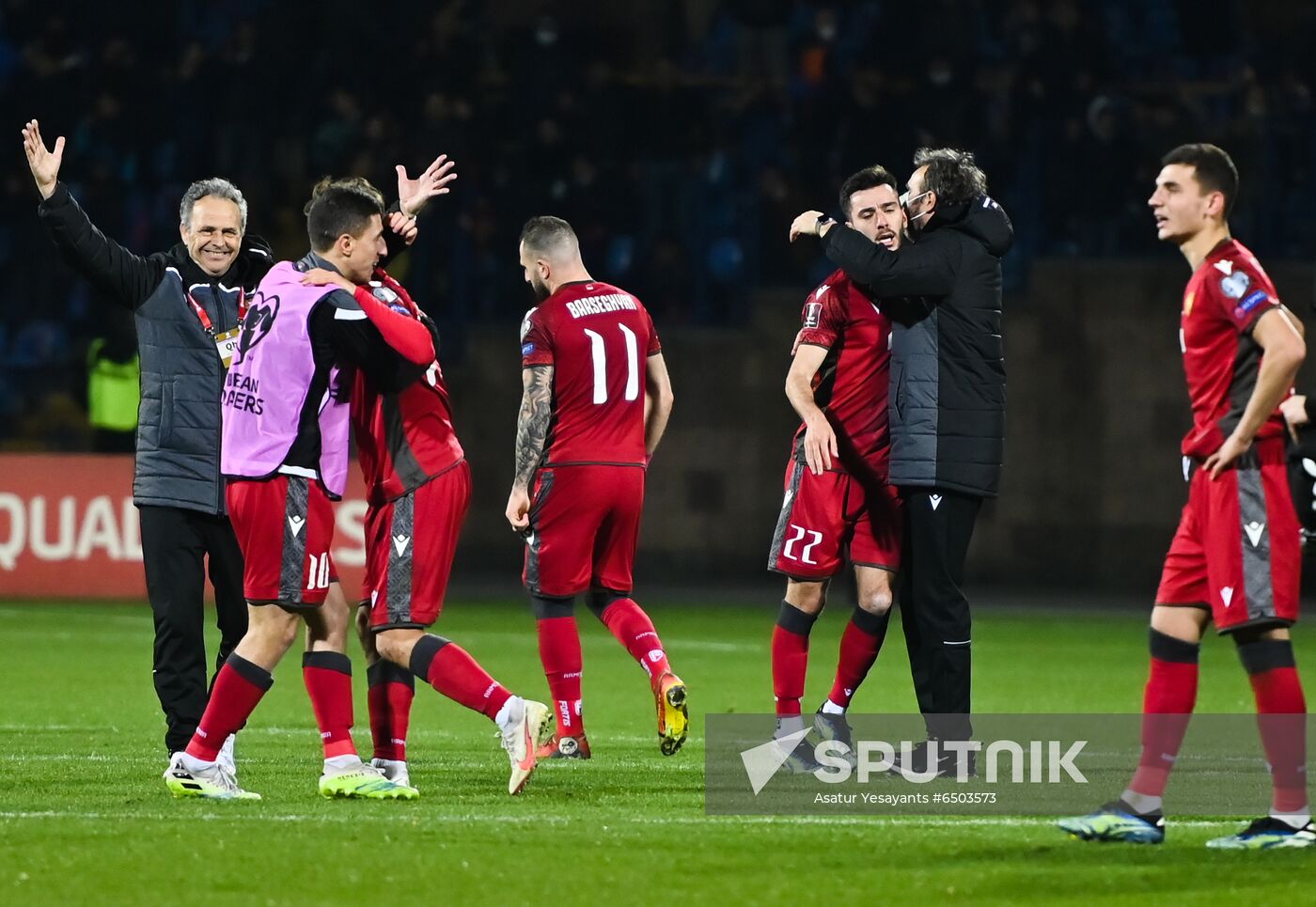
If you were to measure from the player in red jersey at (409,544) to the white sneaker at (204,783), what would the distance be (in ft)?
1.83

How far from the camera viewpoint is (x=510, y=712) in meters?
7.18

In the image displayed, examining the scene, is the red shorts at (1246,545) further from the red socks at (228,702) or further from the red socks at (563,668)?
the red socks at (228,702)

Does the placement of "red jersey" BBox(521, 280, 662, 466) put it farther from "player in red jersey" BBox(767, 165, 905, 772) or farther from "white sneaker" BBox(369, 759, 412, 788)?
"white sneaker" BBox(369, 759, 412, 788)

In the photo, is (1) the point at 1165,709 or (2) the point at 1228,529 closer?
(2) the point at 1228,529

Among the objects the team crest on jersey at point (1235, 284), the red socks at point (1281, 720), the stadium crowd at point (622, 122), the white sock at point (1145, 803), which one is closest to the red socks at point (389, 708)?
the white sock at point (1145, 803)

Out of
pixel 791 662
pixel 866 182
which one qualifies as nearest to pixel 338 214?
pixel 866 182

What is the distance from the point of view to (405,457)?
24.5ft

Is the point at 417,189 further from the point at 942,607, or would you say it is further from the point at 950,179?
the point at 942,607

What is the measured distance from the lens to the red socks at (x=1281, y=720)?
6156 millimetres

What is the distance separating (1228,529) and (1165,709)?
0.57 meters

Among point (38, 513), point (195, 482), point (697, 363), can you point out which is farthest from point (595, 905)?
point (697, 363)

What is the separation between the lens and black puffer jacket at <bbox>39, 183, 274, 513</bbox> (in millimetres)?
7898

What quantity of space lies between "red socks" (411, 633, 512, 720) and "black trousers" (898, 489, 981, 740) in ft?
5.48

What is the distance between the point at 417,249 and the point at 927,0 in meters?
5.74
